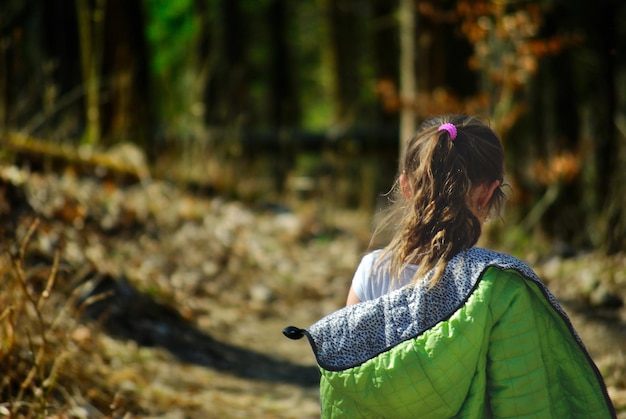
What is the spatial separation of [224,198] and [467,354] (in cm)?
715

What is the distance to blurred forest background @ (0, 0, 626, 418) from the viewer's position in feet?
13.8

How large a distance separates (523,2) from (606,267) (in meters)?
2.72

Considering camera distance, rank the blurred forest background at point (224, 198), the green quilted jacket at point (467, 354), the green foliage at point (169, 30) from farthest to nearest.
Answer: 1. the green foliage at point (169, 30)
2. the blurred forest background at point (224, 198)
3. the green quilted jacket at point (467, 354)

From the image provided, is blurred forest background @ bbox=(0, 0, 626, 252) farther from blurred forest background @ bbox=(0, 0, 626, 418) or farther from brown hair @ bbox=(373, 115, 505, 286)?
brown hair @ bbox=(373, 115, 505, 286)

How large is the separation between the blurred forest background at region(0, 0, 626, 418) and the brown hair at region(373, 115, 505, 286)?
60.4 inches

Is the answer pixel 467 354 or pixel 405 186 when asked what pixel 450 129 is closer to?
pixel 405 186

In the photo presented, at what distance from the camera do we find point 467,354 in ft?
6.88

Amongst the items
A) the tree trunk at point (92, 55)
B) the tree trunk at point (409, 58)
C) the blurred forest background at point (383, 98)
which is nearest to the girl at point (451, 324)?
the blurred forest background at point (383, 98)

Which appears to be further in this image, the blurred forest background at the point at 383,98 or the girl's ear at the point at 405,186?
the blurred forest background at the point at 383,98

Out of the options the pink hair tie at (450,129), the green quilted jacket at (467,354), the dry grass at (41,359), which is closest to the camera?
the green quilted jacket at (467,354)

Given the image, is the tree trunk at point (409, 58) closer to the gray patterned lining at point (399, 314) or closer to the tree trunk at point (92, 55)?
the tree trunk at point (92, 55)

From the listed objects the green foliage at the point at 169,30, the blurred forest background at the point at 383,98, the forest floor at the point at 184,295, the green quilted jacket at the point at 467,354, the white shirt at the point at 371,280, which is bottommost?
the green quilted jacket at the point at 467,354

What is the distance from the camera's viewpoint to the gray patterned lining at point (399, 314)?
2180 mm

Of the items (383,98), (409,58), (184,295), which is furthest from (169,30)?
(184,295)
